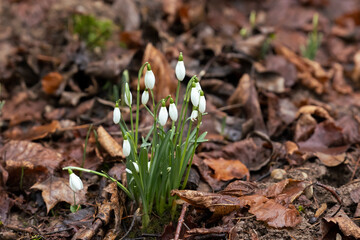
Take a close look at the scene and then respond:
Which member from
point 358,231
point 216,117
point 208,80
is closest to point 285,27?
point 208,80

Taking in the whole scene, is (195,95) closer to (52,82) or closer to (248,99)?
(248,99)

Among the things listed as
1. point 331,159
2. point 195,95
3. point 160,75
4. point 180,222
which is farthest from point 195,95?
point 160,75

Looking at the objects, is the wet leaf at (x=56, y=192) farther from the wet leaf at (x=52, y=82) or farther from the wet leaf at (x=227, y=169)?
the wet leaf at (x=52, y=82)

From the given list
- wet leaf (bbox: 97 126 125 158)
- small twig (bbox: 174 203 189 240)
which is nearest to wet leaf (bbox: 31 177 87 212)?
wet leaf (bbox: 97 126 125 158)

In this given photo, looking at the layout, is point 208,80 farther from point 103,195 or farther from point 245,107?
point 103,195

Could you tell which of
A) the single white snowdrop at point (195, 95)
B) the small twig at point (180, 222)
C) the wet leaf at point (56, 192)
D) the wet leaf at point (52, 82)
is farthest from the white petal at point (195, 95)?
the wet leaf at point (52, 82)

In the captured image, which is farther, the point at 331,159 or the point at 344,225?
the point at 331,159
